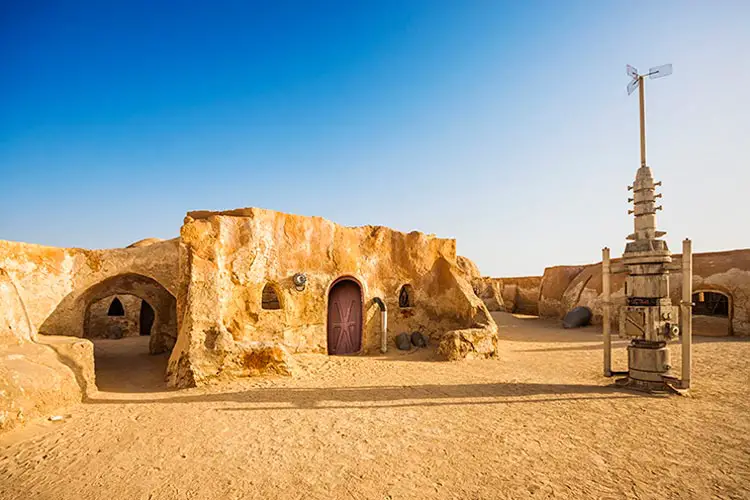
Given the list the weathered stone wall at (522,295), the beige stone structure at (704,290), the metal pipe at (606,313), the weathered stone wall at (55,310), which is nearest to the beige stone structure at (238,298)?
the weathered stone wall at (55,310)

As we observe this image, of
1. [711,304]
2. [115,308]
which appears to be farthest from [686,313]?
[115,308]

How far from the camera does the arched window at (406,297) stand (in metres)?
13.3

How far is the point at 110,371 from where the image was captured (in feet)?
31.8

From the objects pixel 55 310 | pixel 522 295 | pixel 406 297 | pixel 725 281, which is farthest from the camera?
pixel 522 295

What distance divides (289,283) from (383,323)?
3.34 meters

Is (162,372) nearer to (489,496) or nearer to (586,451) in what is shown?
(489,496)

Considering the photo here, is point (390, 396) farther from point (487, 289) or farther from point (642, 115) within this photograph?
point (487, 289)

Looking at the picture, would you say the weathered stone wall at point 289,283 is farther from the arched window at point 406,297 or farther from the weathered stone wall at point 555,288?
the weathered stone wall at point 555,288

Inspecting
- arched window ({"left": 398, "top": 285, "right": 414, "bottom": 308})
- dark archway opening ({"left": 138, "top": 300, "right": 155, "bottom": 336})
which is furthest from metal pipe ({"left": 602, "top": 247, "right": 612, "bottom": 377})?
dark archway opening ({"left": 138, "top": 300, "right": 155, "bottom": 336})

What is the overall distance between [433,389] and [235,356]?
15.0 ft

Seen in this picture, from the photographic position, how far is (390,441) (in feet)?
17.7

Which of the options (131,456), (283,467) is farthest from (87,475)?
(283,467)

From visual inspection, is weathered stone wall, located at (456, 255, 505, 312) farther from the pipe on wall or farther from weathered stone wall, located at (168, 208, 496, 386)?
the pipe on wall

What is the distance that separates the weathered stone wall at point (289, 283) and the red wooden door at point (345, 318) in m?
0.31
